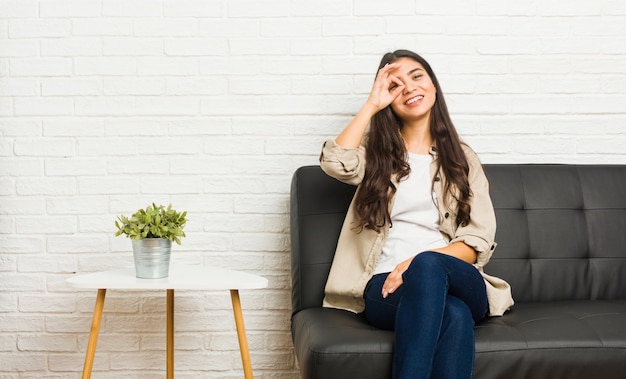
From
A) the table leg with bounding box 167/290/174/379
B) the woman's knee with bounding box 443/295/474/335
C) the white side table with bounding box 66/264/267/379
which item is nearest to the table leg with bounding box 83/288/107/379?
the white side table with bounding box 66/264/267/379

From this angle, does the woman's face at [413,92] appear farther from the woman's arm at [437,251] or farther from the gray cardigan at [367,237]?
the woman's arm at [437,251]

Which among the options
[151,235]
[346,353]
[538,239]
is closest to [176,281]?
[151,235]

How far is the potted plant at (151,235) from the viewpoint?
6.66 feet

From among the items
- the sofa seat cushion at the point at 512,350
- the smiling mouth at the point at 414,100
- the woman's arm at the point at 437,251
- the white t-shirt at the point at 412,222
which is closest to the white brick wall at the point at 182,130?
the smiling mouth at the point at 414,100

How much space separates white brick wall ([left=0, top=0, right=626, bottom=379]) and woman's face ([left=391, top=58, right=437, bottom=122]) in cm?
34

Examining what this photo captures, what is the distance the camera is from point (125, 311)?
2.60m

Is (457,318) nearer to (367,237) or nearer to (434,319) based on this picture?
(434,319)

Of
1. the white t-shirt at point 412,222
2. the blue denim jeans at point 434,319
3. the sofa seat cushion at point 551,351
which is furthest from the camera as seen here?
the white t-shirt at point 412,222

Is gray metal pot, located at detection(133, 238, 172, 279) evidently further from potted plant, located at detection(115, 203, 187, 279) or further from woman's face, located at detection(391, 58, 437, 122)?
woman's face, located at detection(391, 58, 437, 122)

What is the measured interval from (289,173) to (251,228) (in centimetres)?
25

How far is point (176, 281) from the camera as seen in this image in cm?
201

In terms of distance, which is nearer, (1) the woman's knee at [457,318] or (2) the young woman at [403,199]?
(1) the woman's knee at [457,318]

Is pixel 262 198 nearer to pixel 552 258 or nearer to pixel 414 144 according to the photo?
pixel 414 144

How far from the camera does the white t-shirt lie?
7.00 ft
